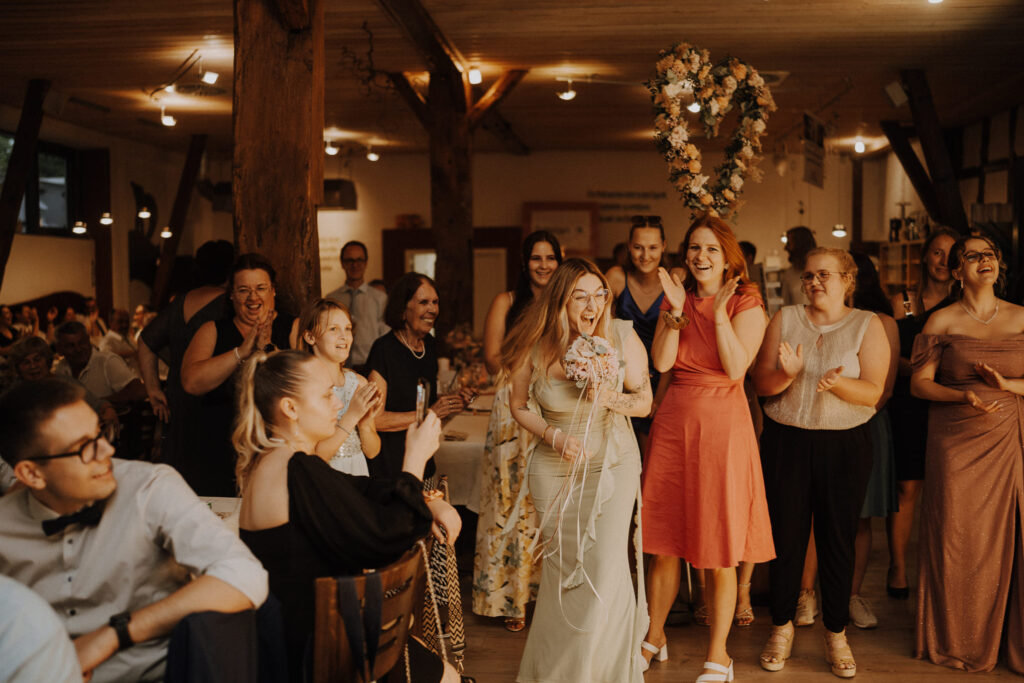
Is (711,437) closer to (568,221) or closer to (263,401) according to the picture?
(263,401)

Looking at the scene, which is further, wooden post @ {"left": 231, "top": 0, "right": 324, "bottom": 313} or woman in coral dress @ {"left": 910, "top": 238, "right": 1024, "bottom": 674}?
wooden post @ {"left": 231, "top": 0, "right": 324, "bottom": 313}

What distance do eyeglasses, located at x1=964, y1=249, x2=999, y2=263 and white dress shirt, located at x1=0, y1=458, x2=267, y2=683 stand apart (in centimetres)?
317

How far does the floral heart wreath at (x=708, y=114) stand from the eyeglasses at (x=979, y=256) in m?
1.05

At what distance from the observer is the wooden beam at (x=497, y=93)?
28.9 ft

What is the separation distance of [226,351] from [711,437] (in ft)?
6.67

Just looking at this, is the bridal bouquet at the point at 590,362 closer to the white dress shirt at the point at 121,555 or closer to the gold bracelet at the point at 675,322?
the gold bracelet at the point at 675,322

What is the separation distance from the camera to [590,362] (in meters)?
3.23

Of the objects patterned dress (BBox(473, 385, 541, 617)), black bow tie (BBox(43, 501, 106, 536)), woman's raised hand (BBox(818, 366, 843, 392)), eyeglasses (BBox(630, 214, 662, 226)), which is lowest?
patterned dress (BBox(473, 385, 541, 617))

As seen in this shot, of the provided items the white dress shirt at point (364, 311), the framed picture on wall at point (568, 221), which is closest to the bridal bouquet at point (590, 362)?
the white dress shirt at point (364, 311)

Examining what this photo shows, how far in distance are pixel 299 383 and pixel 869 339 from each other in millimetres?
2467

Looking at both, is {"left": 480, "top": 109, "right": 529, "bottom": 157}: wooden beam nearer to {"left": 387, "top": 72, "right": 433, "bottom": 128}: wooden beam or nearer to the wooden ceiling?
the wooden ceiling

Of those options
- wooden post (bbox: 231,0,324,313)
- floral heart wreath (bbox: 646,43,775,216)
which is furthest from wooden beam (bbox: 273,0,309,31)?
floral heart wreath (bbox: 646,43,775,216)

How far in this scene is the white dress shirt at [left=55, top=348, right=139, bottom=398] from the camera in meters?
6.40

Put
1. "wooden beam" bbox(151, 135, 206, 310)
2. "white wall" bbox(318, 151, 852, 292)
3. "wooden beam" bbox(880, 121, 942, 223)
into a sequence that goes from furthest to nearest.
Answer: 1. "white wall" bbox(318, 151, 852, 292)
2. "wooden beam" bbox(151, 135, 206, 310)
3. "wooden beam" bbox(880, 121, 942, 223)
